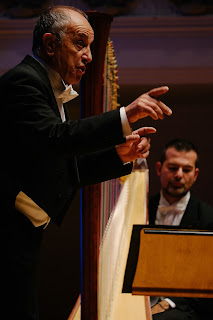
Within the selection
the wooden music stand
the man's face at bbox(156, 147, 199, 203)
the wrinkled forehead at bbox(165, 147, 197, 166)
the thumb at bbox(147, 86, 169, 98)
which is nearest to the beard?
the man's face at bbox(156, 147, 199, 203)

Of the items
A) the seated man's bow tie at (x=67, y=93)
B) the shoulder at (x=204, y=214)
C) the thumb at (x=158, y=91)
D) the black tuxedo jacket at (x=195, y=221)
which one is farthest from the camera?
the shoulder at (x=204, y=214)

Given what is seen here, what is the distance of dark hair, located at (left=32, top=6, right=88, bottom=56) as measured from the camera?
1188mm

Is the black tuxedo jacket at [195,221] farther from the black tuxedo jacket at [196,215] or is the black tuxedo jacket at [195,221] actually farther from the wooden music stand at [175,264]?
the wooden music stand at [175,264]

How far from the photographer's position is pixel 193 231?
1415mm

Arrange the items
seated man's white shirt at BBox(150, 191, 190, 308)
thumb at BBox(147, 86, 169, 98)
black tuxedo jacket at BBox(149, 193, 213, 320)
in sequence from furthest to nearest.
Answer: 1. seated man's white shirt at BBox(150, 191, 190, 308)
2. black tuxedo jacket at BBox(149, 193, 213, 320)
3. thumb at BBox(147, 86, 169, 98)

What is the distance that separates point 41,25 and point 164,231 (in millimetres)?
656

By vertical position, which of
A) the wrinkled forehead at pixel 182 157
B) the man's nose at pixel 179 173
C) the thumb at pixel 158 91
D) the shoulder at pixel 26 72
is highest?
the shoulder at pixel 26 72

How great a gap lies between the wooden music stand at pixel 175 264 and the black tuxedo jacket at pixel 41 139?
0.30 metres

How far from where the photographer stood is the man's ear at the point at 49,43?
1185 mm

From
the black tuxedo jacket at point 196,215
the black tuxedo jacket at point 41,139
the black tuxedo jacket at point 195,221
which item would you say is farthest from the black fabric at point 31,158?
the black tuxedo jacket at point 196,215

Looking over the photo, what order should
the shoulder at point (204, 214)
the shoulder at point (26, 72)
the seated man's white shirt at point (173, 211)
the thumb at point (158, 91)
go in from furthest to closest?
1. the seated man's white shirt at point (173, 211)
2. the shoulder at point (204, 214)
3. the shoulder at point (26, 72)
4. the thumb at point (158, 91)

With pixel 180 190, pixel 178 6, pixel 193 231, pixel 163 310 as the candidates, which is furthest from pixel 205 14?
pixel 193 231

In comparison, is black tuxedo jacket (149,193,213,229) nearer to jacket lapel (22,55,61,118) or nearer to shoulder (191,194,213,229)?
shoulder (191,194,213,229)

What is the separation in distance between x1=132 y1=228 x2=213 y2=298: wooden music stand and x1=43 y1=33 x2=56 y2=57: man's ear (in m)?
0.58
